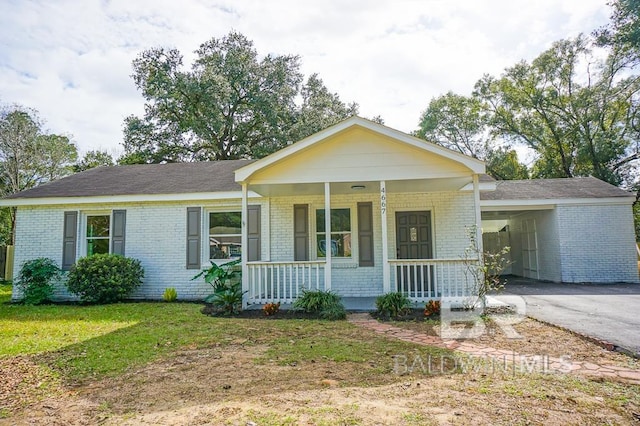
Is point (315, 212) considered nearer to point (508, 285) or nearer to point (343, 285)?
point (343, 285)

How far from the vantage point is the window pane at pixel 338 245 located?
10203 mm

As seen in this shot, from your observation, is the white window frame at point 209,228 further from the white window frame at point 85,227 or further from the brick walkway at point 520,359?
the brick walkway at point 520,359

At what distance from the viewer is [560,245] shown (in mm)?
11961

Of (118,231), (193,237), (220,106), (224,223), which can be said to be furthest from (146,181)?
(220,106)

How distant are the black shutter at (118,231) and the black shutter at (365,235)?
252 inches

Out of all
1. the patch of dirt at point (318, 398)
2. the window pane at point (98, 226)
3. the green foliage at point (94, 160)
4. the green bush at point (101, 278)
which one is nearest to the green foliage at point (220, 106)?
the green foliage at point (94, 160)

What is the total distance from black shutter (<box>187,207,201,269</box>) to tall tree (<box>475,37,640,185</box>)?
20355 mm

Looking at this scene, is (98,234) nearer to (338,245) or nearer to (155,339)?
(155,339)

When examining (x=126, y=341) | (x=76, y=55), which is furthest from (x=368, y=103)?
(x=126, y=341)

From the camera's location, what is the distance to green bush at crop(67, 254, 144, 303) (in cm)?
966

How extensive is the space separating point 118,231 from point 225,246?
296 centimetres

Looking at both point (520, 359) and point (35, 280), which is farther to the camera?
point (35, 280)

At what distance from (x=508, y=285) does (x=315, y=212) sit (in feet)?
22.1

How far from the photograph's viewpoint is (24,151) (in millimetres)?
22016
